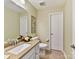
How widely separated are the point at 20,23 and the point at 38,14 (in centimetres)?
266

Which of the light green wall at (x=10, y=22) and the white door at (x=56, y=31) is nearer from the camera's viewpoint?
the light green wall at (x=10, y=22)

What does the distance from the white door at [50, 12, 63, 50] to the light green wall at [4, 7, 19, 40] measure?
2.72 m

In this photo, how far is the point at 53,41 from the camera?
4840 millimetres

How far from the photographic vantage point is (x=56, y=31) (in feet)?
15.6

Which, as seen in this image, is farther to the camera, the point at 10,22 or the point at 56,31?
the point at 56,31

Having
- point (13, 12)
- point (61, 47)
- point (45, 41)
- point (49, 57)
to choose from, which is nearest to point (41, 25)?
point (45, 41)

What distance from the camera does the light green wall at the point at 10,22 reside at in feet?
6.31

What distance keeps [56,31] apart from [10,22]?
309 cm

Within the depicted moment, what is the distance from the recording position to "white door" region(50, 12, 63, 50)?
4.61 metres

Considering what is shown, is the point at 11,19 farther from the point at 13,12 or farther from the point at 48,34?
the point at 48,34

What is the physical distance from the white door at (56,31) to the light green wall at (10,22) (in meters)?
2.72

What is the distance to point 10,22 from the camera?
2100 millimetres

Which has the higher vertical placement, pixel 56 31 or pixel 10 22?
pixel 10 22

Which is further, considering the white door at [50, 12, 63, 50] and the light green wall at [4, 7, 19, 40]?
the white door at [50, 12, 63, 50]
